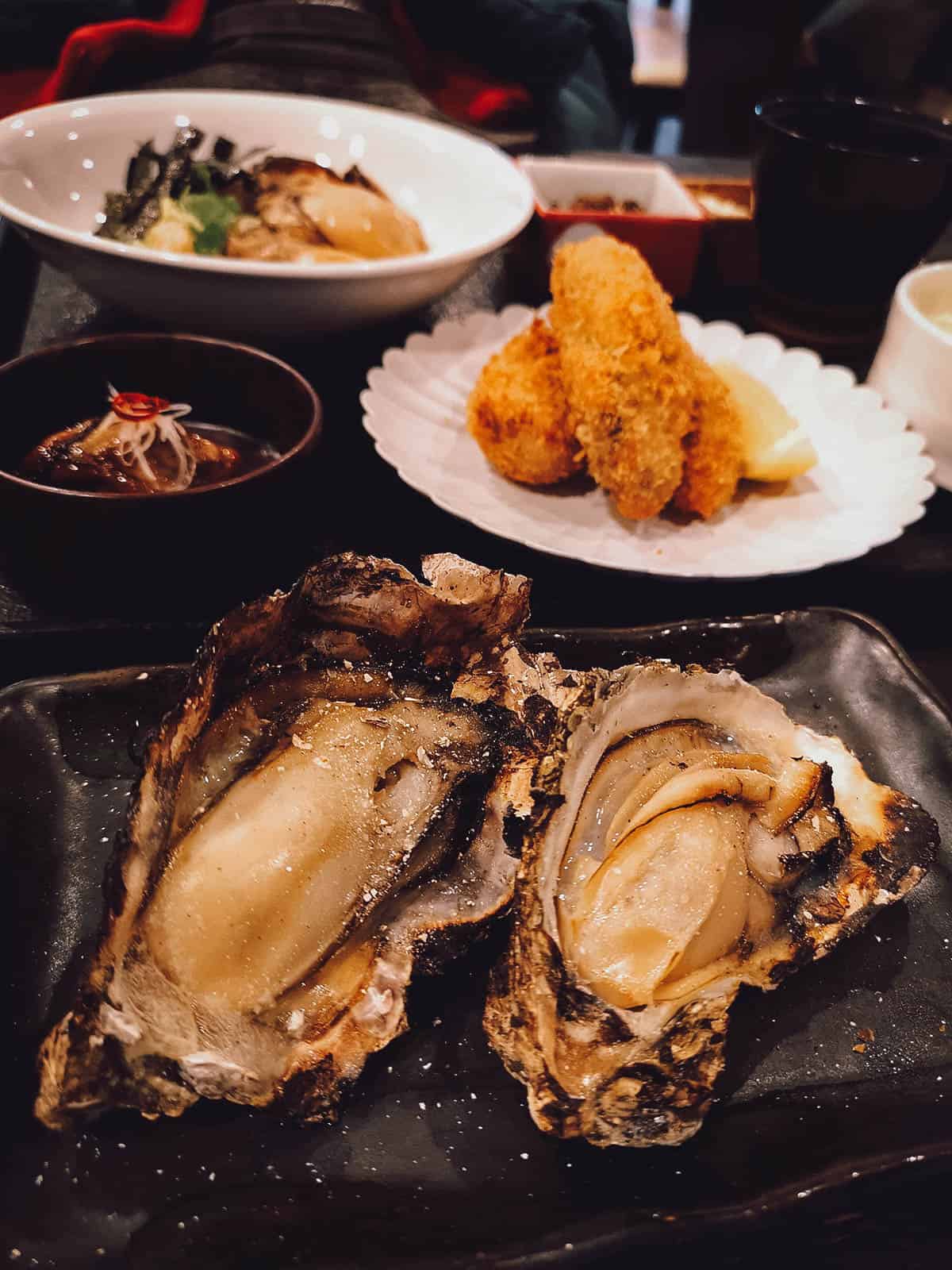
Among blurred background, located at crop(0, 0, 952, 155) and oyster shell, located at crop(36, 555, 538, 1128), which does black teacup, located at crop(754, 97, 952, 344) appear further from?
oyster shell, located at crop(36, 555, 538, 1128)

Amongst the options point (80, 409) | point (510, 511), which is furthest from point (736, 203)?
point (80, 409)

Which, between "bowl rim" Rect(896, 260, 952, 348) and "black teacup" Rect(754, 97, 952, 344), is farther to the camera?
"black teacup" Rect(754, 97, 952, 344)

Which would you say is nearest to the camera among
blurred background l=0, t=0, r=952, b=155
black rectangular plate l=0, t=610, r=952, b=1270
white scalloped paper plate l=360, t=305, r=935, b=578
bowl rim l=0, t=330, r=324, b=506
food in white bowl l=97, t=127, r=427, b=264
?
black rectangular plate l=0, t=610, r=952, b=1270

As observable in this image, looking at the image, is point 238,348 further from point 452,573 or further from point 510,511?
point 452,573

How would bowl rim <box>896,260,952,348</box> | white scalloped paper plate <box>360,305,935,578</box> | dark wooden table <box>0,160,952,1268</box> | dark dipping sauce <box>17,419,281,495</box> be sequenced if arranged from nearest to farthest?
1. dark wooden table <box>0,160,952,1268</box>
2. dark dipping sauce <box>17,419,281,495</box>
3. white scalloped paper plate <box>360,305,935,578</box>
4. bowl rim <box>896,260,952,348</box>

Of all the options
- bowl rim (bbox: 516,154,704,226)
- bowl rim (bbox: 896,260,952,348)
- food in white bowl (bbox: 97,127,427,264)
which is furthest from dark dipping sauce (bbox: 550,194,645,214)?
bowl rim (bbox: 896,260,952,348)

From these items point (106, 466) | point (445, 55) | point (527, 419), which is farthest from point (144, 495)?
point (445, 55)
